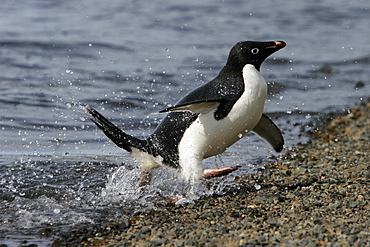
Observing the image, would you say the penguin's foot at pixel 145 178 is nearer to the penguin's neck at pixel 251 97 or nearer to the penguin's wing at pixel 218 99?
the penguin's wing at pixel 218 99

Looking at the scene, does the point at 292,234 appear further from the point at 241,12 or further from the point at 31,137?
the point at 241,12

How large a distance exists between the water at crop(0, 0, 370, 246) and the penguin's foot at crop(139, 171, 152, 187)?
0.08m

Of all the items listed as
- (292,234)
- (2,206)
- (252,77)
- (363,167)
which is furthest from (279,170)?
(2,206)

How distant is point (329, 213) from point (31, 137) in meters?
3.86

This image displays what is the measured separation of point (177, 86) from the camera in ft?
30.7

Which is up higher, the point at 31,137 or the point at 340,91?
the point at 31,137

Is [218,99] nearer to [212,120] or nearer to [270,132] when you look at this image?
[212,120]

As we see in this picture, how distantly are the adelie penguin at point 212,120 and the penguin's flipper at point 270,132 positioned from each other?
561 mm

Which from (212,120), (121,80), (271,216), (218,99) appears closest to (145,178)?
(212,120)

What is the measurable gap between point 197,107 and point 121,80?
512 centimetres

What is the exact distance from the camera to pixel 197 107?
4.54m

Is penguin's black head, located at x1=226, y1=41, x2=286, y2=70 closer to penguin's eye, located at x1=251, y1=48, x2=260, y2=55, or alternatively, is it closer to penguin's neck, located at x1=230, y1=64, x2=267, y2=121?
penguin's eye, located at x1=251, y1=48, x2=260, y2=55

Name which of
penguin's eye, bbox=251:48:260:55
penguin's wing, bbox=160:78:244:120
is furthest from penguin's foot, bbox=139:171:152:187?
penguin's eye, bbox=251:48:260:55

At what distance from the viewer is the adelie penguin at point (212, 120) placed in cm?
459
